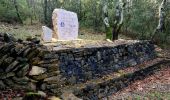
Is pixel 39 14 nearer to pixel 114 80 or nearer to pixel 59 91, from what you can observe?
pixel 114 80

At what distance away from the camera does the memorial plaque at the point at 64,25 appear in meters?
12.6

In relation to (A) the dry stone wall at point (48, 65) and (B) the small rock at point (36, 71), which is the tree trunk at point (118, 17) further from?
(B) the small rock at point (36, 71)

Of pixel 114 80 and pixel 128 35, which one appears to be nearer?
pixel 114 80

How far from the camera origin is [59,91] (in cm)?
791

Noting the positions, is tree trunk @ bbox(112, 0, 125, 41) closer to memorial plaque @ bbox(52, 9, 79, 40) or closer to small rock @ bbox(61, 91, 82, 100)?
memorial plaque @ bbox(52, 9, 79, 40)

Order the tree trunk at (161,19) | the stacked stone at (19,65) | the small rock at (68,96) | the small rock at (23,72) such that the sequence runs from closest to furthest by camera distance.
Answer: the stacked stone at (19,65)
the small rock at (23,72)
the small rock at (68,96)
the tree trunk at (161,19)

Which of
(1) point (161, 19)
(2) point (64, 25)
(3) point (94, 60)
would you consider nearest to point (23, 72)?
(3) point (94, 60)

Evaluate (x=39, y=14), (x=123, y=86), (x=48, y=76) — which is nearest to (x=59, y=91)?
(x=48, y=76)

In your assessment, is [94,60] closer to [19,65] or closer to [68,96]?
[68,96]

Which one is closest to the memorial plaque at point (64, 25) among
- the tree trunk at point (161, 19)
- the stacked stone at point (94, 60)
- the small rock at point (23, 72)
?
the stacked stone at point (94, 60)

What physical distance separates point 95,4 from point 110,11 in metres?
2.27

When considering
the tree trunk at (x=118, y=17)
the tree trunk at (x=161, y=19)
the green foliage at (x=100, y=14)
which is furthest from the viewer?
the green foliage at (x=100, y=14)

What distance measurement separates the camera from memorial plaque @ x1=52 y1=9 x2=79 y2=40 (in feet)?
41.3

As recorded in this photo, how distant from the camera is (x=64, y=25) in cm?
1301
